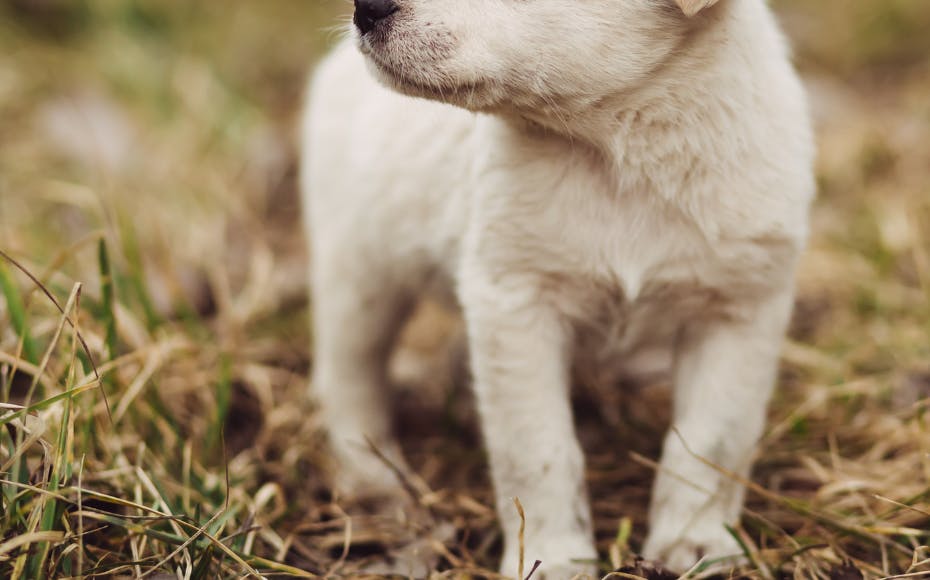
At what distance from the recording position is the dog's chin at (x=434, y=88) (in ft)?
8.08

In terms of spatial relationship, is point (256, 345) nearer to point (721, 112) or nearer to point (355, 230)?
point (355, 230)

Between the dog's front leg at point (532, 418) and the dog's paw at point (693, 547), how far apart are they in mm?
207

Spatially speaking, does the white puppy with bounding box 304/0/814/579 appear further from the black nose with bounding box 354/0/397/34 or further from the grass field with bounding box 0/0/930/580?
the grass field with bounding box 0/0/930/580

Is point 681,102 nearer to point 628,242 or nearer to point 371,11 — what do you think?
point 628,242

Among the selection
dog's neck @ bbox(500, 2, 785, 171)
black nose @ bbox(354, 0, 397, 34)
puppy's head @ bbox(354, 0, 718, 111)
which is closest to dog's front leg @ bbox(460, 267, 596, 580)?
dog's neck @ bbox(500, 2, 785, 171)

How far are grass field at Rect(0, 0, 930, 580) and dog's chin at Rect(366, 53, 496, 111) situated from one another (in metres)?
1.02

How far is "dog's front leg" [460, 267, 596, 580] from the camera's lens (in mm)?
2836

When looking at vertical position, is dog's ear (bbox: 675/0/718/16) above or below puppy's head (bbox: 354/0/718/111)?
above

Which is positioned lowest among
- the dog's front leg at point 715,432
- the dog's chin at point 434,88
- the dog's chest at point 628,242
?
the dog's front leg at point 715,432

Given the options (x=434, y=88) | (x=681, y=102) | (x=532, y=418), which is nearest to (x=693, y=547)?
(x=532, y=418)

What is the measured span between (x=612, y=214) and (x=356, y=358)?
1439 mm

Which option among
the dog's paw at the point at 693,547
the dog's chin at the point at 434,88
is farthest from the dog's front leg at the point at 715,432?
the dog's chin at the point at 434,88

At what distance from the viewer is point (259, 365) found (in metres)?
4.33

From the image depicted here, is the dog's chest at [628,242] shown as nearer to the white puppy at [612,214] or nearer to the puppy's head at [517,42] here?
the white puppy at [612,214]
